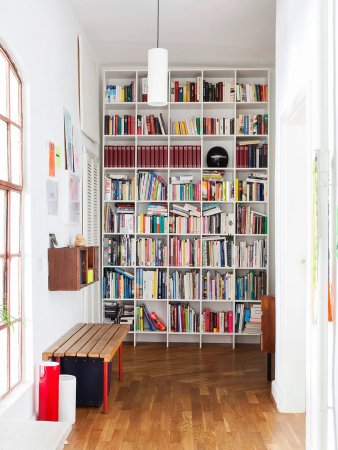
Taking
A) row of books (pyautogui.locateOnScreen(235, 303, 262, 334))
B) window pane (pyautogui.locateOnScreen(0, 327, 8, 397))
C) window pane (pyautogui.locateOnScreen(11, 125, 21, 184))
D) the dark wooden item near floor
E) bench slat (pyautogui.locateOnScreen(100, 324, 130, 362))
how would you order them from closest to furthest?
1. window pane (pyautogui.locateOnScreen(0, 327, 8, 397))
2. window pane (pyautogui.locateOnScreen(11, 125, 21, 184))
3. bench slat (pyautogui.locateOnScreen(100, 324, 130, 362))
4. the dark wooden item near floor
5. row of books (pyautogui.locateOnScreen(235, 303, 262, 334))

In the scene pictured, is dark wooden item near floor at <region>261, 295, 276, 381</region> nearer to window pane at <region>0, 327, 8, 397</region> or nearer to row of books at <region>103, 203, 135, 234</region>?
row of books at <region>103, 203, 135, 234</region>

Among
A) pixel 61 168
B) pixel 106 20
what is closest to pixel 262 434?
pixel 61 168

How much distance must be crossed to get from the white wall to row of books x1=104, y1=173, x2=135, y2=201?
6.34 ft

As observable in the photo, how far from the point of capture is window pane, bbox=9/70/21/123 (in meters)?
3.85

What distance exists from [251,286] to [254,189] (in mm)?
1154

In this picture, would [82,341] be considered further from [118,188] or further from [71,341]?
[118,188]

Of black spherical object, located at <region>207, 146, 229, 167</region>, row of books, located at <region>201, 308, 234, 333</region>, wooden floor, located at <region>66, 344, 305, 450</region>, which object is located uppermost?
black spherical object, located at <region>207, 146, 229, 167</region>

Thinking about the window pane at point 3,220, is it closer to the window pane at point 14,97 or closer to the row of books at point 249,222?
the window pane at point 14,97

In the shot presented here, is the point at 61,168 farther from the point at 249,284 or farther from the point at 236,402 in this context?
the point at 249,284

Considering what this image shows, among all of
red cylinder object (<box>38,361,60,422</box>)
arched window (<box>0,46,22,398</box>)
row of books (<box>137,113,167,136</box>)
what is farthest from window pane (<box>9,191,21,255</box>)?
row of books (<box>137,113,167,136</box>)

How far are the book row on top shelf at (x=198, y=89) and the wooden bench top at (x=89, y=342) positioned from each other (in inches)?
115

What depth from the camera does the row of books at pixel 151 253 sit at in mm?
7008

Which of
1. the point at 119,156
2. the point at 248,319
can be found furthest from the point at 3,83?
the point at 248,319

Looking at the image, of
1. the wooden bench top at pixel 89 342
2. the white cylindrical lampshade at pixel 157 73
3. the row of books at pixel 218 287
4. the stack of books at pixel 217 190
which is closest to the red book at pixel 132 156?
the stack of books at pixel 217 190
